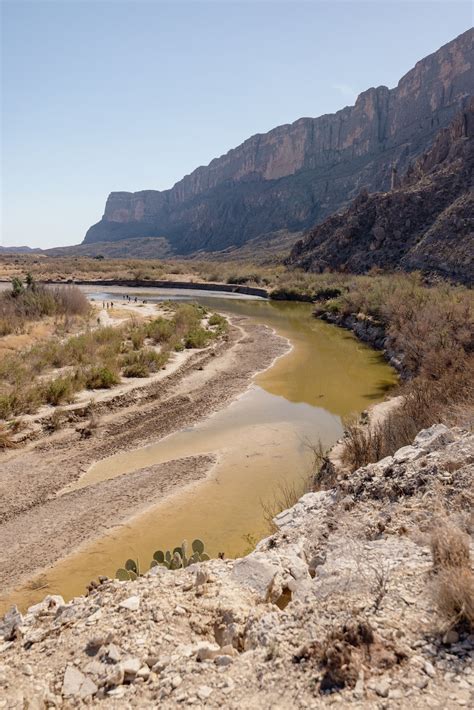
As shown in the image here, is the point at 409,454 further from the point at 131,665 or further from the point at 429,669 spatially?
the point at 131,665

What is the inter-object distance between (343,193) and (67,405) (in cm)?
10110

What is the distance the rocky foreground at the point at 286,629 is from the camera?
289 centimetres

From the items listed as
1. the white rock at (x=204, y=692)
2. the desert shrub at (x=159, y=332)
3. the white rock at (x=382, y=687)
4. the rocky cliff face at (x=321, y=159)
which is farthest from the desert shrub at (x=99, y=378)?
the rocky cliff face at (x=321, y=159)

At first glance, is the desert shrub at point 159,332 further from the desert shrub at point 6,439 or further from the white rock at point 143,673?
the white rock at point 143,673

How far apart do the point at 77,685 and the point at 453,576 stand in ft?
9.13

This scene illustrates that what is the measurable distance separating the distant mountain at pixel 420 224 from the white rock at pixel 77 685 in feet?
104

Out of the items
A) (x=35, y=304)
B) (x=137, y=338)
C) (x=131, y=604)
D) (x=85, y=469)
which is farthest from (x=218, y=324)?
(x=131, y=604)

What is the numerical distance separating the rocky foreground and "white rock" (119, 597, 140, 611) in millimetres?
14

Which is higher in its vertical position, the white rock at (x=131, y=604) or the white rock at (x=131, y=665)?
the white rock at (x=131, y=665)

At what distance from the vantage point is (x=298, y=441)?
11773 millimetres

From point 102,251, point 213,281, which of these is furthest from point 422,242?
point 102,251

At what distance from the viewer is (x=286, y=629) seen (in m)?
3.51

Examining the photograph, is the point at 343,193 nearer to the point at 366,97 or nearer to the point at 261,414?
the point at 366,97

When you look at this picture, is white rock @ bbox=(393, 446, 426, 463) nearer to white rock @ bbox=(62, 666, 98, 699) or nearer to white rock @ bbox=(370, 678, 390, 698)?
white rock @ bbox=(370, 678, 390, 698)
